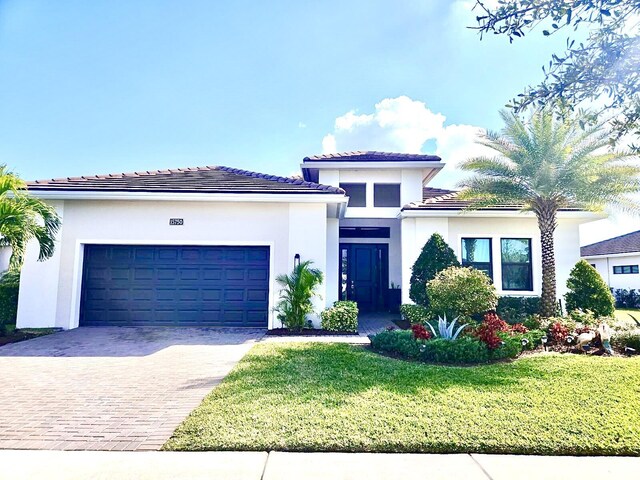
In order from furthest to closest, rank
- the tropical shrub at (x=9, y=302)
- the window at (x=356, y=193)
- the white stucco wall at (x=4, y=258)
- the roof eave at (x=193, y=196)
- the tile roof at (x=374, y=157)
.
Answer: the window at (x=356, y=193) → the tile roof at (x=374, y=157) → the white stucco wall at (x=4, y=258) → the tropical shrub at (x=9, y=302) → the roof eave at (x=193, y=196)

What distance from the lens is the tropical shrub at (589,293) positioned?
35.2 feet

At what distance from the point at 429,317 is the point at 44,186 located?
12241 mm

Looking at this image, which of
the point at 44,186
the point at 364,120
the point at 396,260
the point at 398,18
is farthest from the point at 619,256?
the point at 44,186

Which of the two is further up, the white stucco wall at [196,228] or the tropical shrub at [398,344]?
the white stucco wall at [196,228]

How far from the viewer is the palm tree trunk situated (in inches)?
436

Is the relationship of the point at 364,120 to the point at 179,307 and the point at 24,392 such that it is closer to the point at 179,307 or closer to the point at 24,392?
the point at 179,307

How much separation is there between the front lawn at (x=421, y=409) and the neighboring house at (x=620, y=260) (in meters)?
21.5

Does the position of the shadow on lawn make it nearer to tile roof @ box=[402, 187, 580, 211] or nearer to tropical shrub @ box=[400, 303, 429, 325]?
tropical shrub @ box=[400, 303, 429, 325]

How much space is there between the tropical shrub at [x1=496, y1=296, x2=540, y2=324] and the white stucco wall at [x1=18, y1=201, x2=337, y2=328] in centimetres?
632

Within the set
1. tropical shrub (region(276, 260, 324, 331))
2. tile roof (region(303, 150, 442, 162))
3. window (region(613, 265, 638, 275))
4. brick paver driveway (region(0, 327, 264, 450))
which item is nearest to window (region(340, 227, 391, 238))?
tile roof (region(303, 150, 442, 162))

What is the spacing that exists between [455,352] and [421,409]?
2780 millimetres

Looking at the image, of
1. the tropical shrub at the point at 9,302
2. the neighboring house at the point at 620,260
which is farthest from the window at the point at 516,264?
the tropical shrub at the point at 9,302

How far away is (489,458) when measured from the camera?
3.52m

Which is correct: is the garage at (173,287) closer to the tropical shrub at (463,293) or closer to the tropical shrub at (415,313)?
the tropical shrub at (415,313)
